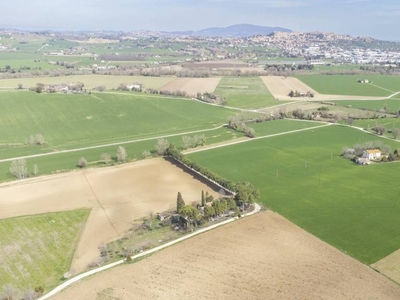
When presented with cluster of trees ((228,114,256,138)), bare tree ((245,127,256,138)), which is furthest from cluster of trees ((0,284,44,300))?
cluster of trees ((228,114,256,138))

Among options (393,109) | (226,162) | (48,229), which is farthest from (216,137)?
(393,109)

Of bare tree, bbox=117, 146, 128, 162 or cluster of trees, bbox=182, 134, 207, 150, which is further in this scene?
cluster of trees, bbox=182, 134, 207, 150

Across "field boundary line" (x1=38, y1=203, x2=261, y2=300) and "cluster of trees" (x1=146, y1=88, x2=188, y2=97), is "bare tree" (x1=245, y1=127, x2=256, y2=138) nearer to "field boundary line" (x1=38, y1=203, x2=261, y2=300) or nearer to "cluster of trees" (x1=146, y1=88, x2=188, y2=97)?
"field boundary line" (x1=38, y1=203, x2=261, y2=300)

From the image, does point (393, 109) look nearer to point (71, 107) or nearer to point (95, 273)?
point (71, 107)

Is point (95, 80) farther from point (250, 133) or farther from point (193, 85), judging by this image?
point (250, 133)

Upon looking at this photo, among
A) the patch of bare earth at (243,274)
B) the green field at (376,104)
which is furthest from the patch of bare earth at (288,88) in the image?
the patch of bare earth at (243,274)

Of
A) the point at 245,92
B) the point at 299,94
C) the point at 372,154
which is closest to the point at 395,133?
the point at 372,154

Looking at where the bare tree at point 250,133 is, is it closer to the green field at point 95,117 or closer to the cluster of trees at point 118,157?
the green field at point 95,117
